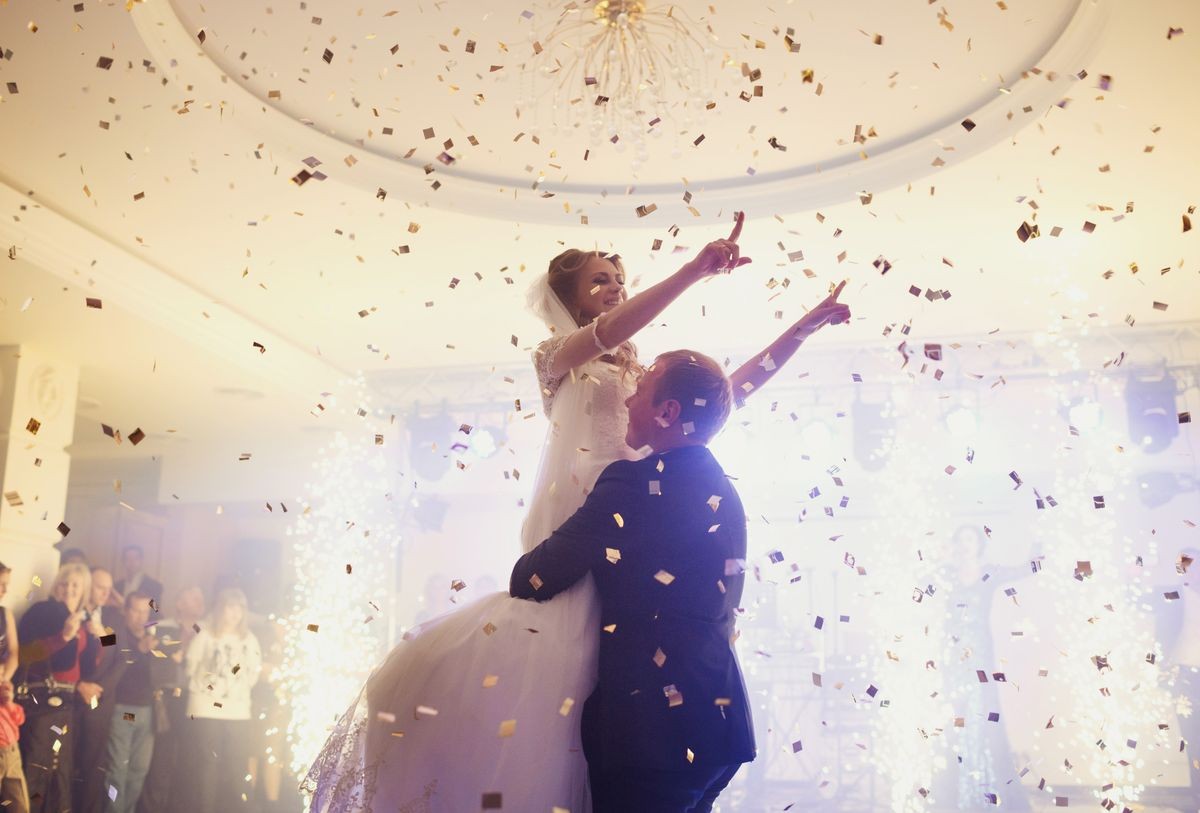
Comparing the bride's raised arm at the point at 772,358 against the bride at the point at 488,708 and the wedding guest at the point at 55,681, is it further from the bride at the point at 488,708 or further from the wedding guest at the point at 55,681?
the wedding guest at the point at 55,681

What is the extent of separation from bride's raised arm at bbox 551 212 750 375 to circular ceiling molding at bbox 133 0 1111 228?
1626mm

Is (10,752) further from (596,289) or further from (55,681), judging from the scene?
(596,289)

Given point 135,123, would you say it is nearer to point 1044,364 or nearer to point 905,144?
point 905,144

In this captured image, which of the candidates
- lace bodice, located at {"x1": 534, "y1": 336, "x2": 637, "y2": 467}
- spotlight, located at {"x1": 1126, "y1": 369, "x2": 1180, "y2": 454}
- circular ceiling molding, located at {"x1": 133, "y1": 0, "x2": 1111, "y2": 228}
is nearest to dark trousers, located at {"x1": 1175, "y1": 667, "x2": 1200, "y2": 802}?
spotlight, located at {"x1": 1126, "y1": 369, "x2": 1180, "y2": 454}

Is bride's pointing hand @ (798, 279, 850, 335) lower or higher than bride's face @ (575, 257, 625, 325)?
lower

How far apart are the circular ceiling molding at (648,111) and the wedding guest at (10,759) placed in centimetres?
381

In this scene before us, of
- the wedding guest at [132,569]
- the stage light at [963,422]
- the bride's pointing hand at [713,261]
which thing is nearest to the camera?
the bride's pointing hand at [713,261]

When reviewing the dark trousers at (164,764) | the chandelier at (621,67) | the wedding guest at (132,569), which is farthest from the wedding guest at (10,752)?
the wedding guest at (132,569)

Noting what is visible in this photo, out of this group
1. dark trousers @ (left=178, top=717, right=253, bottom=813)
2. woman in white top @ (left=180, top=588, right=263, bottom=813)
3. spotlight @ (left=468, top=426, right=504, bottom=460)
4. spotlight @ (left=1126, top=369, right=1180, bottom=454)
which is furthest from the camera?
spotlight @ (left=468, top=426, right=504, bottom=460)

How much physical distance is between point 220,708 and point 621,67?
20.2 feet

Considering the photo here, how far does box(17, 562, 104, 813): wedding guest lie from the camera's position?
6699mm

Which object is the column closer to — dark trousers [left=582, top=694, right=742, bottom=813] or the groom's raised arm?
the groom's raised arm

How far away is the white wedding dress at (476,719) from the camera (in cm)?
205

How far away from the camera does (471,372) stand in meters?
11.0
